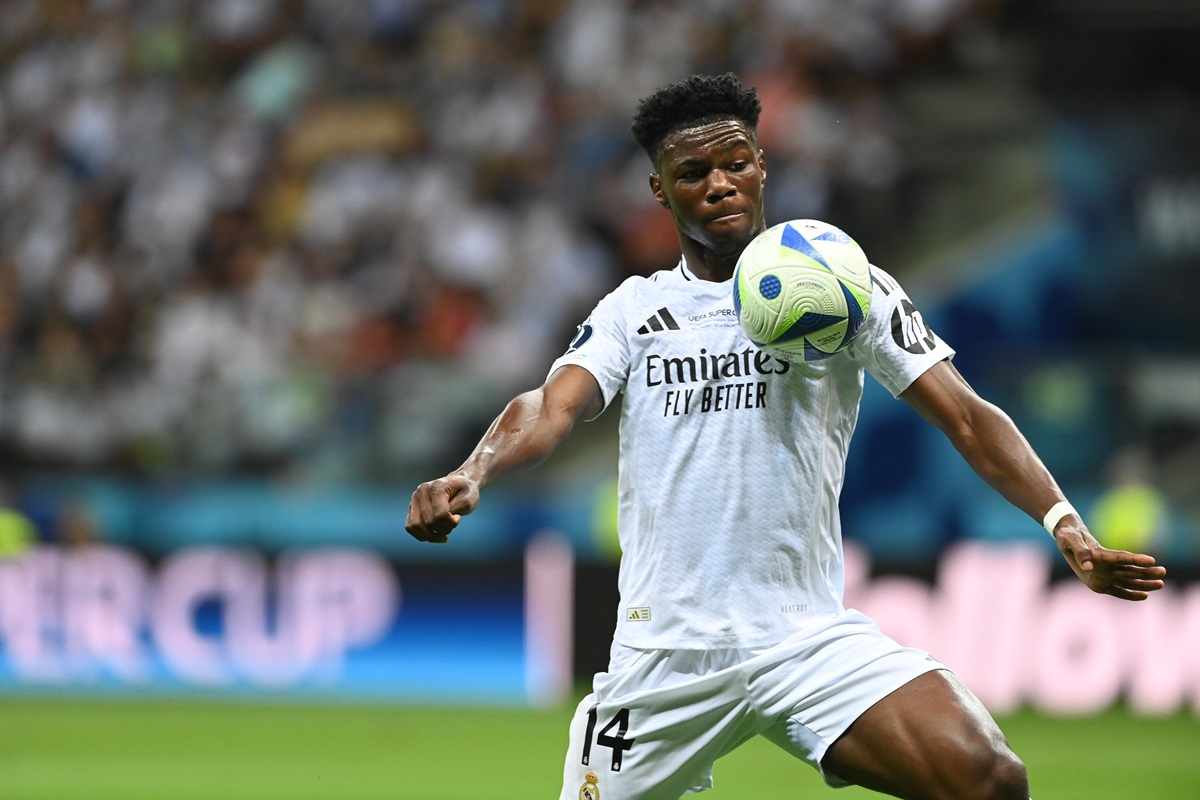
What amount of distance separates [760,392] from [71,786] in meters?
5.90

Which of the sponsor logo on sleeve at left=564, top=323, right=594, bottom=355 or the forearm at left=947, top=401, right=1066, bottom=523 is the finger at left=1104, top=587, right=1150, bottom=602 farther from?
the sponsor logo on sleeve at left=564, top=323, right=594, bottom=355

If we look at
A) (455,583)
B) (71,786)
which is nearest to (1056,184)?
(455,583)

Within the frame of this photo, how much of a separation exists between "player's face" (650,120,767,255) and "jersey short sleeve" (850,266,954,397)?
41cm

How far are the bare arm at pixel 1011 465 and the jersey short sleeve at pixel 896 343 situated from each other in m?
0.03

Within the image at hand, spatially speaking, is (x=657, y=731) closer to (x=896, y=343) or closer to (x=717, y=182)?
(x=896, y=343)

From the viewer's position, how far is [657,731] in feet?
14.9

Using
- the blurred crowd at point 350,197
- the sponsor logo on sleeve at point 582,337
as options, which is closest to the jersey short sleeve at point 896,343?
the sponsor logo on sleeve at point 582,337

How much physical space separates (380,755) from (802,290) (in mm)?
6629

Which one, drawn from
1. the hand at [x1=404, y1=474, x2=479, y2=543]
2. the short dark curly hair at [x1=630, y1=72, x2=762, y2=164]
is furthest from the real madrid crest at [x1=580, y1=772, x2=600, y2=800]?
the short dark curly hair at [x1=630, y1=72, x2=762, y2=164]

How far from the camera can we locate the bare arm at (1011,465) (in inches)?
158

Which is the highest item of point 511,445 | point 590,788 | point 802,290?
point 802,290

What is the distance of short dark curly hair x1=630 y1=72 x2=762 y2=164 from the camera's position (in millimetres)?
4660

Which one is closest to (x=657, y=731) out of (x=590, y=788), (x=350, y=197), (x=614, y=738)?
(x=614, y=738)

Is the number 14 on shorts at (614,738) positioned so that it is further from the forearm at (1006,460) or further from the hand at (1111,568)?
the hand at (1111,568)
